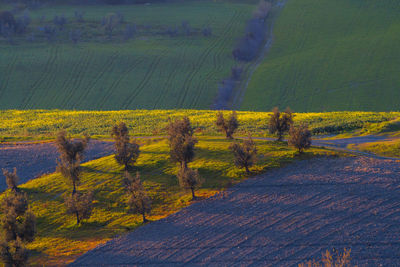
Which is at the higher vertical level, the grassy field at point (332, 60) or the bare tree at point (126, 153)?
the grassy field at point (332, 60)

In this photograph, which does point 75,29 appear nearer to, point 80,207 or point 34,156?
point 34,156

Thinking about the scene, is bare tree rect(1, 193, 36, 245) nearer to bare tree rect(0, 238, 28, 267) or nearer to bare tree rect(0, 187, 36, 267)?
bare tree rect(0, 187, 36, 267)

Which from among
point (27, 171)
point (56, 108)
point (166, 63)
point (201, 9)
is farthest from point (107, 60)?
point (27, 171)

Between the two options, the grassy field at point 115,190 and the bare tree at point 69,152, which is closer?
the grassy field at point 115,190

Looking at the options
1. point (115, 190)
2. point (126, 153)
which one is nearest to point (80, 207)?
point (115, 190)

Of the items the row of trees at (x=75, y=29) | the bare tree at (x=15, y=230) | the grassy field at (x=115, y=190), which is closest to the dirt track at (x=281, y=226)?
the grassy field at (x=115, y=190)

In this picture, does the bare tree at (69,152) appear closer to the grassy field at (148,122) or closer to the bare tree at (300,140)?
the grassy field at (148,122)

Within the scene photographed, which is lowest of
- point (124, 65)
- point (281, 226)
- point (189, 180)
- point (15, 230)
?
point (281, 226)
